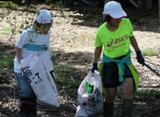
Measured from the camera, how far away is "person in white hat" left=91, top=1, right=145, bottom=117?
5.33 m

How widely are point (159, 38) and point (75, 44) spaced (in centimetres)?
313

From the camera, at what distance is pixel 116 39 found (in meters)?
5.34

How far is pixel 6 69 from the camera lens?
354 inches

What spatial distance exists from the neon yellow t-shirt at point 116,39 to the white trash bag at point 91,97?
1.14 ft

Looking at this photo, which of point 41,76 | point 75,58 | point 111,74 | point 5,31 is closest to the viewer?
point 41,76

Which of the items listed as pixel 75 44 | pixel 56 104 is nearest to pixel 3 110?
pixel 56 104

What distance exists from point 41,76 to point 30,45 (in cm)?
41

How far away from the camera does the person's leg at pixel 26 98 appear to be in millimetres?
5324

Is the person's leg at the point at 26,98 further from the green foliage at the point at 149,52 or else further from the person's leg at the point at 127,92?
the green foliage at the point at 149,52

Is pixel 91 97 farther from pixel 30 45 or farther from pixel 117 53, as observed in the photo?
pixel 30 45

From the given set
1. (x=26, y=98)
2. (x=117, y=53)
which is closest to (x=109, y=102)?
(x=117, y=53)


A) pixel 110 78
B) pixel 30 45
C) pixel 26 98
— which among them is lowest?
pixel 26 98

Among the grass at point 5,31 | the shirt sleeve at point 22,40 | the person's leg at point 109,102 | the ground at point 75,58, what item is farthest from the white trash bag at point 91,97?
the grass at point 5,31

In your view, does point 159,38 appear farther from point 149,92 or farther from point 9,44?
point 149,92
